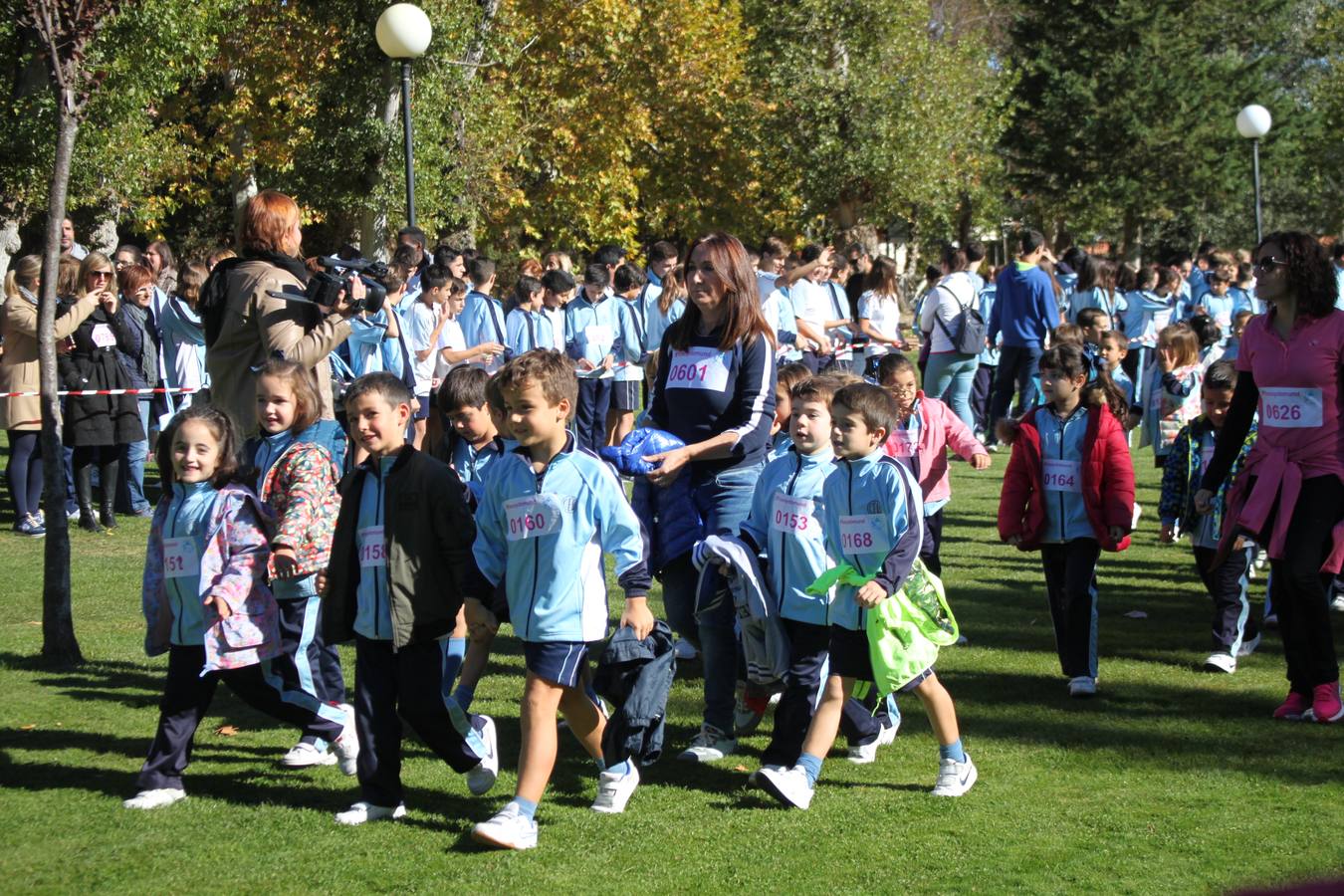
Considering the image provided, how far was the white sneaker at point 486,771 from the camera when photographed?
221 inches

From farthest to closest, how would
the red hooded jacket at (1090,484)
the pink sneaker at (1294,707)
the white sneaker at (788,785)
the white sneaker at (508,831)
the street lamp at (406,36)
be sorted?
the street lamp at (406,36) < the red hooded jacket at (1090,484) < the pink sneaker at (1294,707) < the white sneaker at (788,785) < the white sneaker at (508,831)

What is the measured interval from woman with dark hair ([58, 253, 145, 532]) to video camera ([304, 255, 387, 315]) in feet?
20.6

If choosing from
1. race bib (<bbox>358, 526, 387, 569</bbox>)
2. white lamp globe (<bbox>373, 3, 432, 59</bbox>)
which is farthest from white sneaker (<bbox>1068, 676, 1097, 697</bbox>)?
white lamp globe (<bbox>373, 3, 432, 59</bbox>)

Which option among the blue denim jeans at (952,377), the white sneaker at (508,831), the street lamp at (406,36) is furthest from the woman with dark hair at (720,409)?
the blue denim jeans at (952,377)

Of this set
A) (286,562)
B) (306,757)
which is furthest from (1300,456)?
(306,757)

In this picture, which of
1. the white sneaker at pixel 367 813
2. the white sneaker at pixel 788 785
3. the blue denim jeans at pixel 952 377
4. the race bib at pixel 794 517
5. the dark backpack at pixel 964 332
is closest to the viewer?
the white sneaker at pixel 367 813

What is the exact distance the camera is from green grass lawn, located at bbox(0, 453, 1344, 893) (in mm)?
4906

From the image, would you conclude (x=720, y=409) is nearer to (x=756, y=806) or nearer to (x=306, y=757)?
(x=756, y=806)

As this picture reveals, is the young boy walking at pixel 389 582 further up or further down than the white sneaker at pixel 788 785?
further up

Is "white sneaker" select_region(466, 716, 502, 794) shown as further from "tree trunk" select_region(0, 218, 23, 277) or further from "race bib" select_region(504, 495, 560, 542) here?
"tree trunk" select_region(0, 218, 23, 277)

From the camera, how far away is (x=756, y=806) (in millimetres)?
5641

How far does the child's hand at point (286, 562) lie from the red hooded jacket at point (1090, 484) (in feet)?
10.9

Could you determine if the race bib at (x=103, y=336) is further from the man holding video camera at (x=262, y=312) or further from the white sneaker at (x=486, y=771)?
the white sneaker at (x=486, y=771)

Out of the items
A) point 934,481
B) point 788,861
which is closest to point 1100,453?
point 934,481
